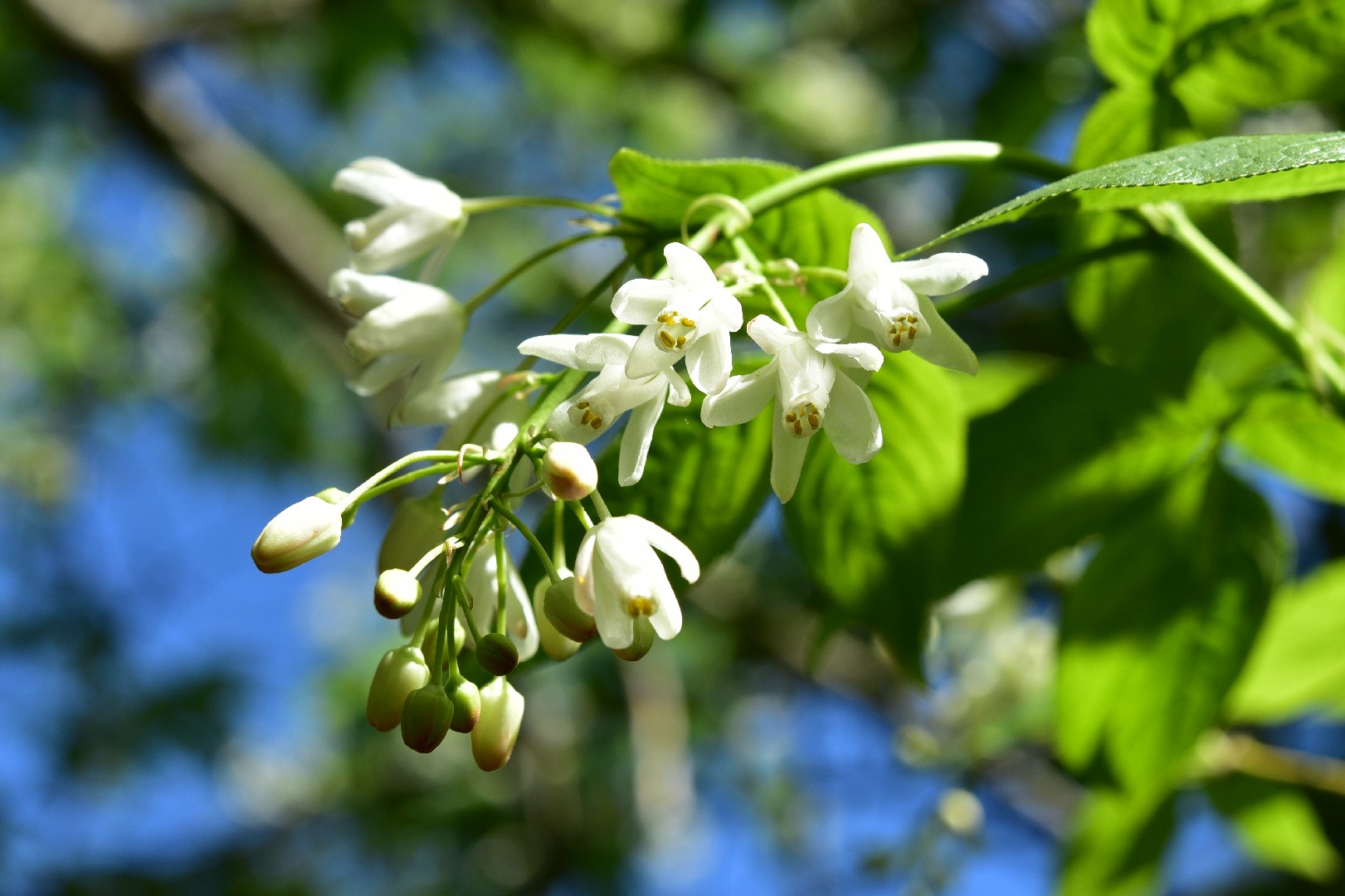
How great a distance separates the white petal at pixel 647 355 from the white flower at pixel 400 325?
1.19 feet

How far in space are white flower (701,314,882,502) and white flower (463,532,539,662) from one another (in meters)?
0.30

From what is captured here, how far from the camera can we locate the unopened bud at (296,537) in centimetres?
99

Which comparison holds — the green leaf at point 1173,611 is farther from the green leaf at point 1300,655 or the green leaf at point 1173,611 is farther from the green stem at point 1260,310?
the green leaf at point 1300,655

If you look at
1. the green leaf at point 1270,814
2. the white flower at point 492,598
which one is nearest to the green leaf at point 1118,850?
the green leaf at point 1270,814

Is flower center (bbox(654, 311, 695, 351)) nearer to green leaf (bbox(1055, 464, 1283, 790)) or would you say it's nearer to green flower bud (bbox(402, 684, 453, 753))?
green flower bud (bbox(402, 684, 453, 753))

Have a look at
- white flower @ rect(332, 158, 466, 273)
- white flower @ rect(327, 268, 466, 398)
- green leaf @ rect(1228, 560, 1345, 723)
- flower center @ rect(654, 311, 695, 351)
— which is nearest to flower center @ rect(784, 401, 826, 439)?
flower center @ rect(654, 311, 695, 351)

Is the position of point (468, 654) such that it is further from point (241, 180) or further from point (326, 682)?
point (326, 682)

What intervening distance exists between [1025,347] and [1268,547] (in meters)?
3.35

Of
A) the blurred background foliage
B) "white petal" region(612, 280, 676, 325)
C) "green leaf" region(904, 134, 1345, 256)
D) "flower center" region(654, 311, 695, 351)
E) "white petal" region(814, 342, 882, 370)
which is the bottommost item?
the blurred background foliage

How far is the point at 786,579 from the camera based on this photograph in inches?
231

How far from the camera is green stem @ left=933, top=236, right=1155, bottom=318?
1.34 metres

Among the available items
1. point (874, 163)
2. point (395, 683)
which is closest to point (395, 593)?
point (395, 683)

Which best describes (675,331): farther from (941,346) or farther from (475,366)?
(475,366)

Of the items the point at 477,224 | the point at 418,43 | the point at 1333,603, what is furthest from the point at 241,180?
the point at 1333,603
